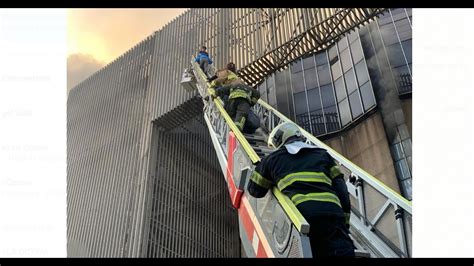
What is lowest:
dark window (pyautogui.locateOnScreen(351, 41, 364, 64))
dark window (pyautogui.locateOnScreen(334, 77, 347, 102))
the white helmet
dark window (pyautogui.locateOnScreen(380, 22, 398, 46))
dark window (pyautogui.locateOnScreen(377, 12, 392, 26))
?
the white helmet

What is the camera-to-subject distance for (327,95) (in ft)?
36.1

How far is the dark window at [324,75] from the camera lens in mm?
11219

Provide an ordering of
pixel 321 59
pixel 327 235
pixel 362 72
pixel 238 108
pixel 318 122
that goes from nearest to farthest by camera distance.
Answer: pixel 327 235
pixel 238 108
pixel 362 72
pixel 318 122
pixel 321 59

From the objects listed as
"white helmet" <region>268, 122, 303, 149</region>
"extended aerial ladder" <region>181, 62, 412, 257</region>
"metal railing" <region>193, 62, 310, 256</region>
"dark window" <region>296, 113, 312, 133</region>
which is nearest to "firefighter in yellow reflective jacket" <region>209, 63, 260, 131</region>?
"metal railing" <region>193, 62, 310, 256</region>

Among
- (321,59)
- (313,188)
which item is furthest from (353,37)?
(313,188)

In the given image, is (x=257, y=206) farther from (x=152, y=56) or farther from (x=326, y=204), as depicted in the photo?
(x=152, y=56)

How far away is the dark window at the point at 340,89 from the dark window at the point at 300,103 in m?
→ 0.85

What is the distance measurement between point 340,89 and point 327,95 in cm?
37

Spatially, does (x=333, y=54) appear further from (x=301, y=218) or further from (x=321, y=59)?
(x=301, y=218)

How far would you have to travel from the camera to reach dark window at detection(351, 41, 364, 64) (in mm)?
10569

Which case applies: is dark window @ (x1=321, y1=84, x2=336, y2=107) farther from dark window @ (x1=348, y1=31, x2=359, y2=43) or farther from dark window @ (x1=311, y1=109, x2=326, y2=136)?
dark window @ (x1=348, y1=31, x2=359, y2=43)

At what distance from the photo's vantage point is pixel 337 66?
11148mm

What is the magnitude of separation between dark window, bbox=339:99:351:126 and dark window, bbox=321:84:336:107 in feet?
0.96
